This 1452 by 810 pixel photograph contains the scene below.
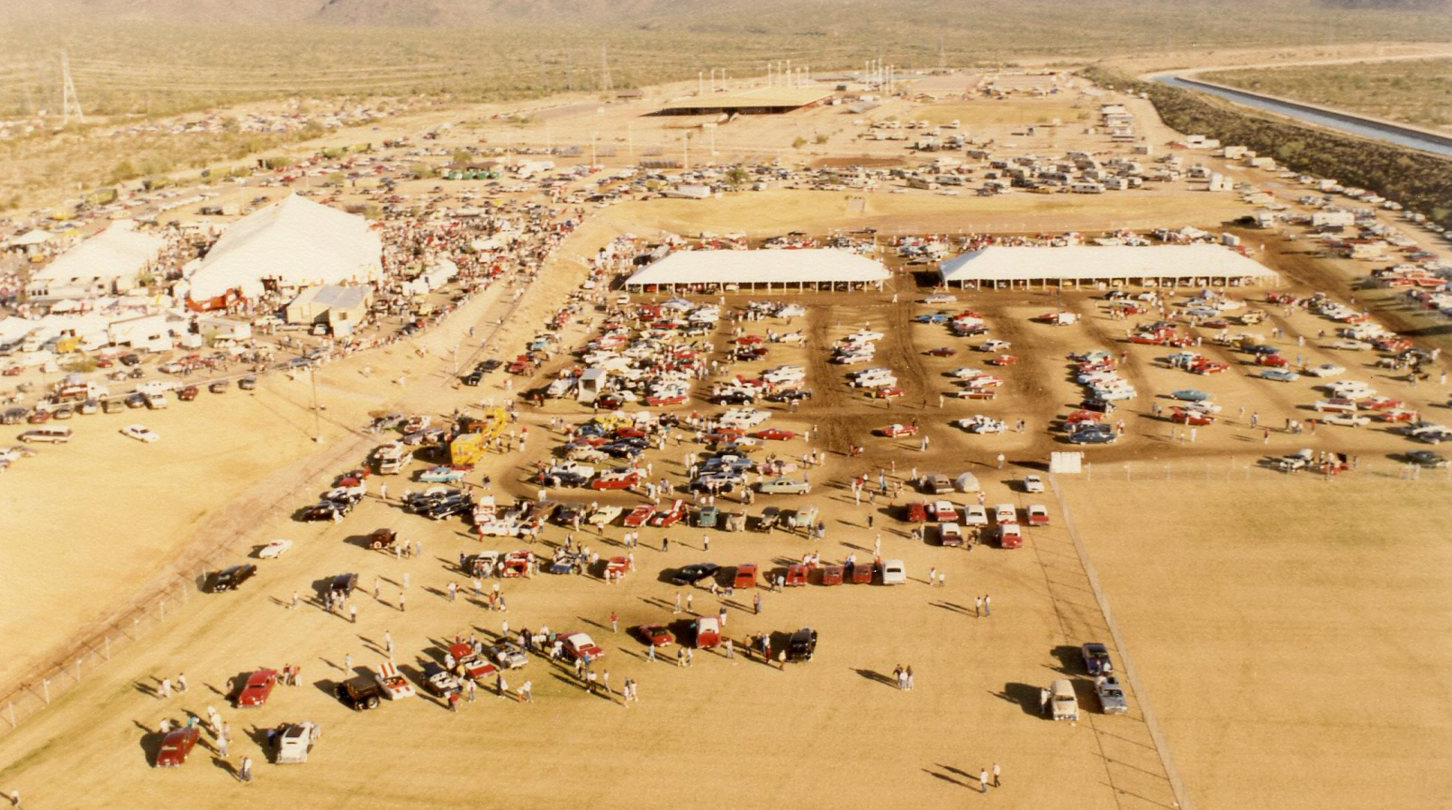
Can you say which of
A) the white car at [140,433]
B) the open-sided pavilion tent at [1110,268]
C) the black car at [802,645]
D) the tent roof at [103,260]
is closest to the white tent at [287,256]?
the tent roof at [103,260]

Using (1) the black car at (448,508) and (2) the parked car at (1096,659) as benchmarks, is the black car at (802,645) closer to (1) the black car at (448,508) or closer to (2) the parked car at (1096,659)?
(2) the parked car at (1096,659)

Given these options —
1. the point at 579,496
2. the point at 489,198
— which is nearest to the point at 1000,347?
the point at 579,496

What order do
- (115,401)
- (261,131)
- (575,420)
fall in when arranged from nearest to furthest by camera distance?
(115,401)
(575,420)
(261,131)

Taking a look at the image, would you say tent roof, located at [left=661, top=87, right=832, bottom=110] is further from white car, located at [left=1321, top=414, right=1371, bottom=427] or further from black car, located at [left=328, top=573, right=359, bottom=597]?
black car, located at [left=328, top=573, right=359, bottom=597]

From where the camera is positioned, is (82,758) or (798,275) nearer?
(82,758)

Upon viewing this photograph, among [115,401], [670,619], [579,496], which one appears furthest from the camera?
[115,401]

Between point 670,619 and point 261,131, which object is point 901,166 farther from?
point 670,619
